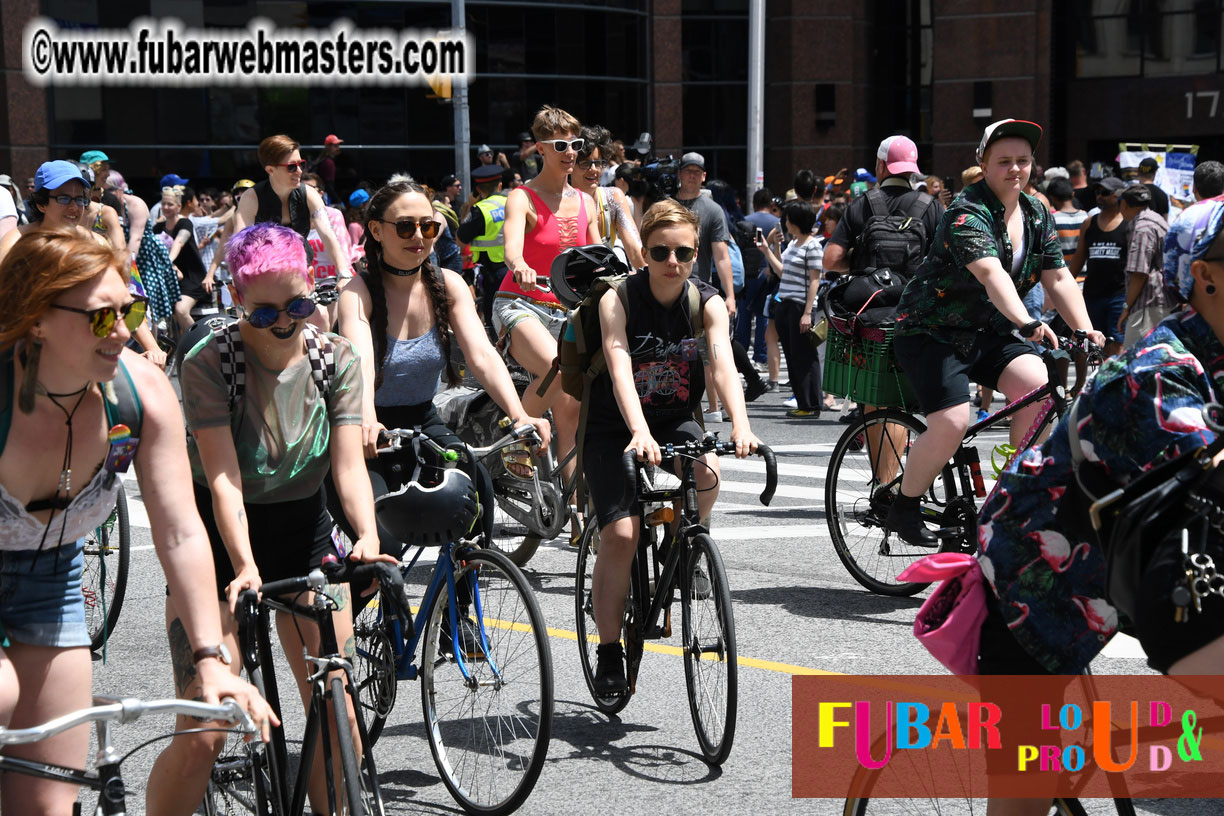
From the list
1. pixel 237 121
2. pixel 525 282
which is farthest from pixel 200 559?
pixel 237 121

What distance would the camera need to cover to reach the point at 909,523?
274 inches

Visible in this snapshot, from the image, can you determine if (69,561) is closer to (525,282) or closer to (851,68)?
(525,282)

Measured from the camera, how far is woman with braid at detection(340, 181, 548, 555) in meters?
5.41

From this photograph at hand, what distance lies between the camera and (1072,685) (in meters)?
3.06

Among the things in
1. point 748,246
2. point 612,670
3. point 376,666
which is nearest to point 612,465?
point 612,670

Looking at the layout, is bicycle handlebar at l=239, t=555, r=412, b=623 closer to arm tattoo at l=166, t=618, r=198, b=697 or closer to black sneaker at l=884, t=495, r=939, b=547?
arm tattoo at l=166, t=618, r=198, b=697

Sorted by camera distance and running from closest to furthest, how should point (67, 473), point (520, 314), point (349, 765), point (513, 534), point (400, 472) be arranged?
1. point (67, 473)
2. point (349, 765)
3. point (400, 472)
4. point (513, 534)
5. point (520, 314)

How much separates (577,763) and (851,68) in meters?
32.9

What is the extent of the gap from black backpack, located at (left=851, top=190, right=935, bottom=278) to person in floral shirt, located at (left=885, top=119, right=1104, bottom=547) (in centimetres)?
196

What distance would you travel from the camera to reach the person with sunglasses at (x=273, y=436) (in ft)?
12.9

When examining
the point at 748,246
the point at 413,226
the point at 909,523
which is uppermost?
the point at 413,226

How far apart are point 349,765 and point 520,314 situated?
5247 millimetres

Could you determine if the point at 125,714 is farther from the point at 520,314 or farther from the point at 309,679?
the point at 520,314

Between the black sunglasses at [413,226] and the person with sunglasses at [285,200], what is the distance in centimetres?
459
